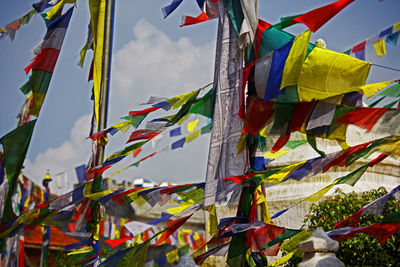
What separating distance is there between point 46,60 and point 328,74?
14.7ft

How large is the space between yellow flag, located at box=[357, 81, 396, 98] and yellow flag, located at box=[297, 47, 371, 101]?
5cm

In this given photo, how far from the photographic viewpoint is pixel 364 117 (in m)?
5.07

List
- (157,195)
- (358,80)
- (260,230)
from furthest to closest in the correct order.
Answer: (157,195), (260,230), (358,80)

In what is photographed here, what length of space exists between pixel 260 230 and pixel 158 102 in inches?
87.1

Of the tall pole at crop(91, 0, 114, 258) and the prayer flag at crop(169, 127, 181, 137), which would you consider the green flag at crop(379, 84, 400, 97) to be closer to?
the tall pole at crop(91, 0, 114, 258)

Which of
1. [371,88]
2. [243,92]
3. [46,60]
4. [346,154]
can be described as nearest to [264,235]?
[346,154]

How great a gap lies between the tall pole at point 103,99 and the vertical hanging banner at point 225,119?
2.19 m

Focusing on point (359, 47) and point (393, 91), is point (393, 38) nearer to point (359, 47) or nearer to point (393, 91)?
point (359, 47)

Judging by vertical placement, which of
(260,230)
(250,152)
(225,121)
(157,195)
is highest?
(225,121)

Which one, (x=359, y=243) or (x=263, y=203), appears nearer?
(x=263, y=203)

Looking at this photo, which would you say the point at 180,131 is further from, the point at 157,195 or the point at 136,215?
the point at 136,215

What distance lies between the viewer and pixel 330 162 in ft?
18.1

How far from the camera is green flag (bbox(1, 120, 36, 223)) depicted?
688cm

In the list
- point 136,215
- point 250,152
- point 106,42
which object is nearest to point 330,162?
point 250,152
